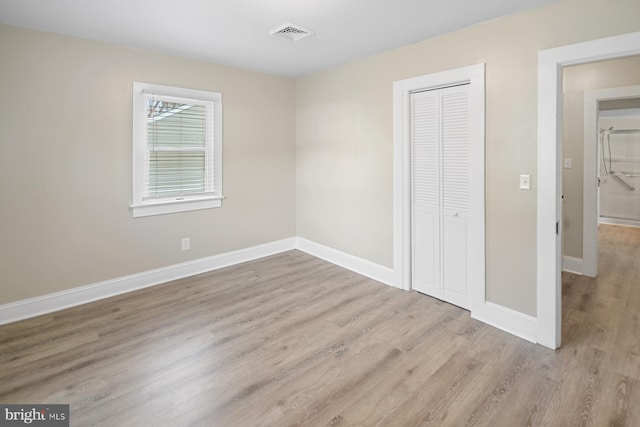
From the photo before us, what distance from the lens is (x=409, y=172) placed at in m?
3.50

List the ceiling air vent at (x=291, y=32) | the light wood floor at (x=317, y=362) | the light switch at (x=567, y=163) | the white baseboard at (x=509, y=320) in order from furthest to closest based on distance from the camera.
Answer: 1. the light switch at (x=567, y=163)
2. the ceiling air vent at (x=291, y=32)
3. the white baseboard at (x=509, y=320)
4. the light wood floor at (x=317, y=362)

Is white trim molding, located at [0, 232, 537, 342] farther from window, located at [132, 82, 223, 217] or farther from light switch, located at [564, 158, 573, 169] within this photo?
light switch, located at [564, 158, 573, 169]

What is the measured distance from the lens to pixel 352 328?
9.25 ft

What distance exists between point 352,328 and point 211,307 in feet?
4.56

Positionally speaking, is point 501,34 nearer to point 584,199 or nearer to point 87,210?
point 584,199

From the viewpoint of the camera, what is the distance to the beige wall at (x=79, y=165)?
2.92 metres

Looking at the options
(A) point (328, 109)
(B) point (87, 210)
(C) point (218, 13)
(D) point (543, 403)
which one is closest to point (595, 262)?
(D) point (543, 403)

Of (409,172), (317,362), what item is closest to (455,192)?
(409,172)

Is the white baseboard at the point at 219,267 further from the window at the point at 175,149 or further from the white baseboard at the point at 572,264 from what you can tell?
the white baseboard at the point at 572,264

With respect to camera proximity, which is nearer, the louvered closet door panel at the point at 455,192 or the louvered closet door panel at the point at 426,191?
the louvered closet door panel at the point at 455,192

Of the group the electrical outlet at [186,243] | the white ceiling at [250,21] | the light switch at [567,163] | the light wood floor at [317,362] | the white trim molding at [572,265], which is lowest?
the light wood floor at [317,362]

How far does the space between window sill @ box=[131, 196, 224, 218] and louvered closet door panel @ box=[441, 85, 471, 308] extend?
2.71 metres

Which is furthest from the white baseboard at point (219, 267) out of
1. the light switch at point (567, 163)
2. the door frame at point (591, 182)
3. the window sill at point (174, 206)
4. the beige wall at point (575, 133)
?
the light switch at point (567, 163)

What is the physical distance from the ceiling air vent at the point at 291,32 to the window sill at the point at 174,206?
2.08 meters
